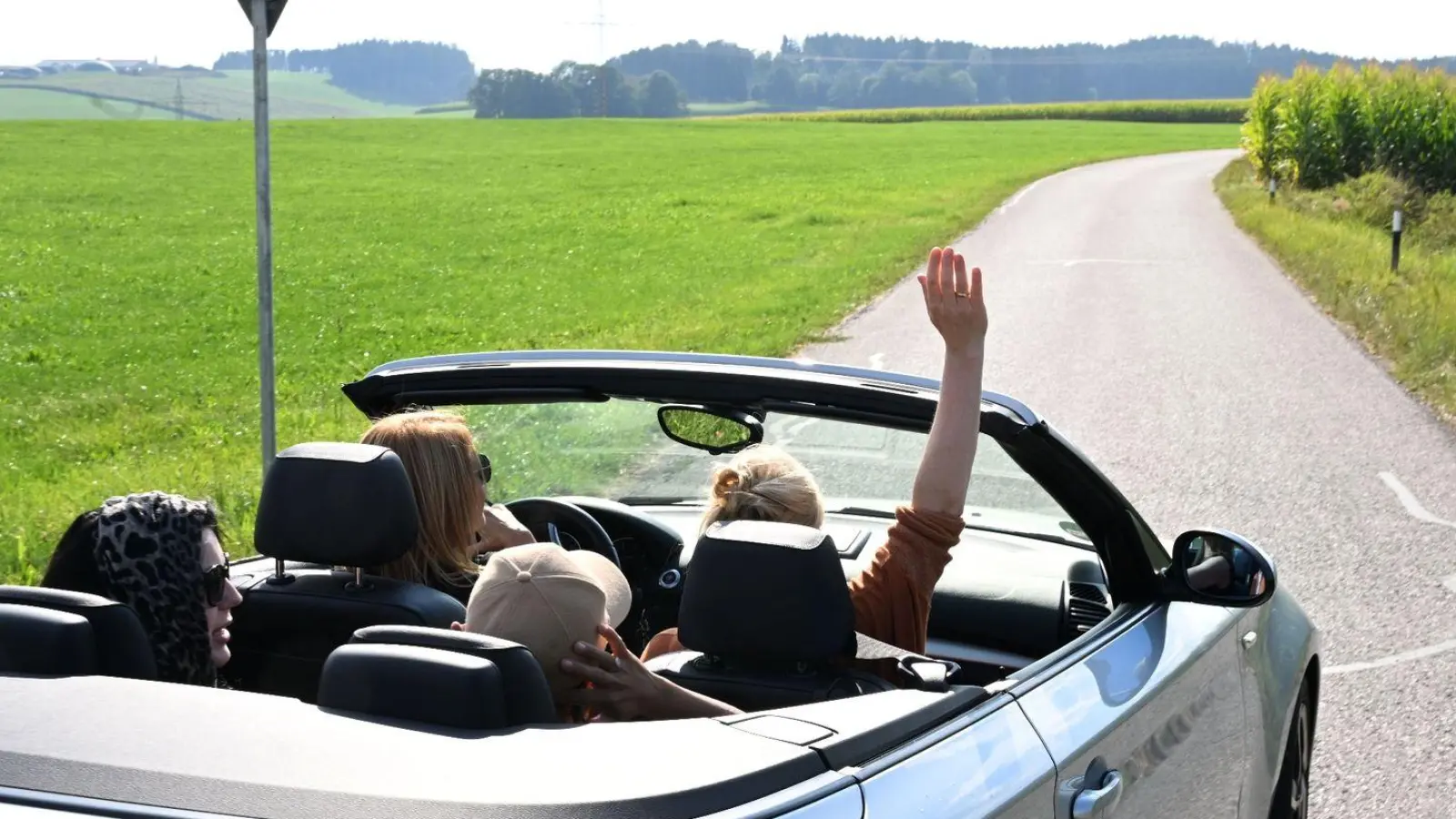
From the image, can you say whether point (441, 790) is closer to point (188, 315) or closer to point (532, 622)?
point (532, 622)

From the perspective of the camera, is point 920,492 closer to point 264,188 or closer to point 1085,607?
point 1085,607

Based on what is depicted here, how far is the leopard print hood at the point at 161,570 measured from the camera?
272 cm

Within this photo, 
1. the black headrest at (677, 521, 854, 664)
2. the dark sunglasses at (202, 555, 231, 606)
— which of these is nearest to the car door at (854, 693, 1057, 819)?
the black headrest at (677, 521, 854, 664)

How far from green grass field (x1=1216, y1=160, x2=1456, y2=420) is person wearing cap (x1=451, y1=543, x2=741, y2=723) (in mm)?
11365

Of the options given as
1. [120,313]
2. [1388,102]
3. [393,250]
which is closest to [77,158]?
[393,250]

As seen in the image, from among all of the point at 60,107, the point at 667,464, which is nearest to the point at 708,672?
the point at 667,464

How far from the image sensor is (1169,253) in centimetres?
2752

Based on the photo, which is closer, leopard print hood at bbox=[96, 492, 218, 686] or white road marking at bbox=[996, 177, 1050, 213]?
leopard print hood at bbox=[96, 492, 218, 686]

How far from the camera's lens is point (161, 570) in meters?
2.75

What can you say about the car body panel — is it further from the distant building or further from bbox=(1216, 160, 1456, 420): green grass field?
the distant building

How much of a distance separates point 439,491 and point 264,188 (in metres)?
2.83

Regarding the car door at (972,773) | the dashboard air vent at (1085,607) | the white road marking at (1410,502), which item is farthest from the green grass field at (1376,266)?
the car door at (972,773)

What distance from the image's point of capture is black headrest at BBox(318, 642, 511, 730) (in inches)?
72.1

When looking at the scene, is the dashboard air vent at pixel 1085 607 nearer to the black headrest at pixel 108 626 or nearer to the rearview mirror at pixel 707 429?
the rearview mirror at pixel 707 429
